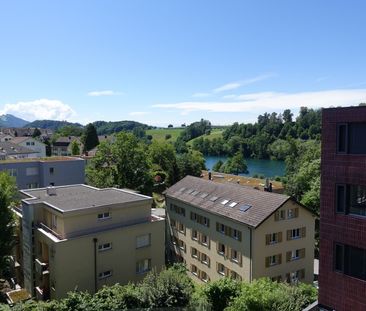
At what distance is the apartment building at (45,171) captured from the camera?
5338cm

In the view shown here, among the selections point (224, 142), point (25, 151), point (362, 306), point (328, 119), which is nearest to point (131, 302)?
point (362, 306)

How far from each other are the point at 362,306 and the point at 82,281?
17.5 metres

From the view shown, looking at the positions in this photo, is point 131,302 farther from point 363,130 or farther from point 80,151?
point 80,151

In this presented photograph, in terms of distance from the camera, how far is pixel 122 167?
5197cm

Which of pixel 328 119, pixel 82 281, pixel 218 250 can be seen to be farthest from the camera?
pixel 218 250

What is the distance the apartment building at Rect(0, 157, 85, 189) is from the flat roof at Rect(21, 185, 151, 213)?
22.1 meters

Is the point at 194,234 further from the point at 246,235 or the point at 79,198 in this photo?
the point at 79,198

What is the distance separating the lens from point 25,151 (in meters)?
76.3

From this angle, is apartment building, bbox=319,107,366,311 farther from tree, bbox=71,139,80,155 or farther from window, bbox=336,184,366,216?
tree, bbox=71,139,80,155

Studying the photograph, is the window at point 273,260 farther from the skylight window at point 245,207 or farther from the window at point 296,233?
the skylight window at point 245,207

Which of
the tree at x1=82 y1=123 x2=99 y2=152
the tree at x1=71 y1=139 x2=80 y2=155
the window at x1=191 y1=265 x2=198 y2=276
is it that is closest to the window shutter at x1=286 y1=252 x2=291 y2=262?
the window at x1=191 y1=265 x2=198 y2=276

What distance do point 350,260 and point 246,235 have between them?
13.7 m

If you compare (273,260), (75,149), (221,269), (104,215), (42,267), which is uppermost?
(75,149)

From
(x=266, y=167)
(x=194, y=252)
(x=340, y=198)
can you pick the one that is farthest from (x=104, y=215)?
(x=266, y=167)
